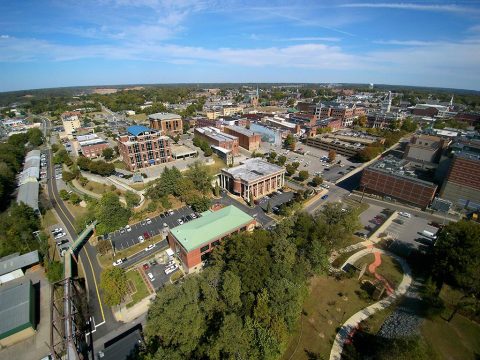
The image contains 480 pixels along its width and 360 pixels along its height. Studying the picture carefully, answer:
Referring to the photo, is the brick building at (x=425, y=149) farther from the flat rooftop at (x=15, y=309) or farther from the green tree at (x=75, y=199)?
the green tree at (x=75, y=199)

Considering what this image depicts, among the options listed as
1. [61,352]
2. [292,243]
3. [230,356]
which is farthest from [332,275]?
[61,352]

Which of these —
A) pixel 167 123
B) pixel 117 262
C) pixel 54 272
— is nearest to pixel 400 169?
pixel 117 262

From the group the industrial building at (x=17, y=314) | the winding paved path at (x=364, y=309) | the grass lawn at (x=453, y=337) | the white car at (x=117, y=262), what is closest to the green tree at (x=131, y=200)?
the white car at (x=117, y=262)

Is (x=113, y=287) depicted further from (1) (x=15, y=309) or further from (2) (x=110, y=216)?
(2) (x=110, y=216)

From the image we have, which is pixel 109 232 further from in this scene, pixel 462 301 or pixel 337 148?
pixel 337 148

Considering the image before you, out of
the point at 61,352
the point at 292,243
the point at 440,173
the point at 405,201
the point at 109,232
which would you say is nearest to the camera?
the point at 61,352
